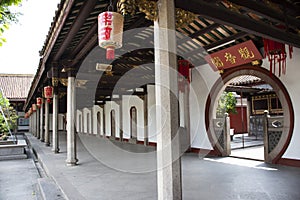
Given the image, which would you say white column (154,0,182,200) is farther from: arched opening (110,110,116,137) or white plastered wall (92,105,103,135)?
white plastered wall (92,105,103,135)

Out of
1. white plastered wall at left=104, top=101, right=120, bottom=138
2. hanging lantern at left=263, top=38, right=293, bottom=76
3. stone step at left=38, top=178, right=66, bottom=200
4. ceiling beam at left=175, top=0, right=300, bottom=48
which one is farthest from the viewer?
white plastered wall at left=104, top=101, right=120, bottom=138

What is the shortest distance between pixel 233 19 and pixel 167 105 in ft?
4.56

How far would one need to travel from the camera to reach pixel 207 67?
6652mm

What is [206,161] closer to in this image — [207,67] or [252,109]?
[207,67]

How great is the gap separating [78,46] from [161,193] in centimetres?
344

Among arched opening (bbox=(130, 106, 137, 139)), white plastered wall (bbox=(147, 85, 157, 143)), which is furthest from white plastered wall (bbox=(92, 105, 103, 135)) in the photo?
white plastered wall (bbox=(147, 85, 157, 143))

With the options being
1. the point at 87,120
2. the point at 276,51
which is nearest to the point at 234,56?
the point at 276,51

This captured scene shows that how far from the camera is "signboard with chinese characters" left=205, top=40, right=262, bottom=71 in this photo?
5.15 meters

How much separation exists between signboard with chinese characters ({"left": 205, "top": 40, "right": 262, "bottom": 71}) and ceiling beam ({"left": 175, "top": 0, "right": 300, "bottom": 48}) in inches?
56.9

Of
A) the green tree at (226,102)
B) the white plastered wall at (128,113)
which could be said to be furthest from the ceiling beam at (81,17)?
the green tree at (226,102)

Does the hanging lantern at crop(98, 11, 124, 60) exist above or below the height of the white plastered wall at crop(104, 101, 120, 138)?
above

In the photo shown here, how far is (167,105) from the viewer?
2.21 m

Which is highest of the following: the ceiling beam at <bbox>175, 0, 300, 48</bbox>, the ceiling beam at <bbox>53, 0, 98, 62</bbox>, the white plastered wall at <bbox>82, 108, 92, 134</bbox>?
the ceiling beam at <bbox>53, 0, 98, 62</bbox>

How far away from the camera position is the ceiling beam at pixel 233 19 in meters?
2.45
